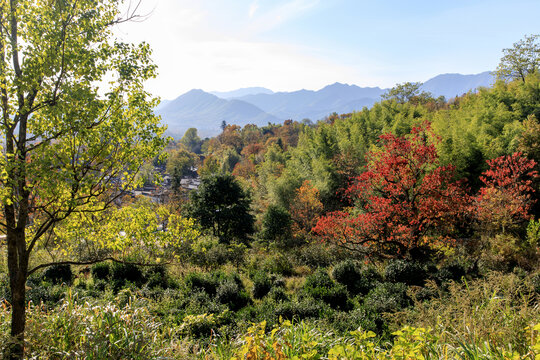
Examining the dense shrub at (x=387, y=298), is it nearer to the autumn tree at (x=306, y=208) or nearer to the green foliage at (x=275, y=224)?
the green foliage at (x=275, y=224)

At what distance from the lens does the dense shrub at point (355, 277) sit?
8305 mm

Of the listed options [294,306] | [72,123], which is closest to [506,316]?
[294,306]

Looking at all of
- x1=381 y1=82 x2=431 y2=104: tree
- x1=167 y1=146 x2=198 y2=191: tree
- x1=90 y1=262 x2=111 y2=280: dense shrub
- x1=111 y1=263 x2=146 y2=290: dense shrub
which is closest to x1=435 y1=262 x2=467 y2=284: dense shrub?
x1=167 y1=146 x2=198 y2=191: tree

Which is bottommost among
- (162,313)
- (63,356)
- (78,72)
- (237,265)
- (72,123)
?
(237,265)

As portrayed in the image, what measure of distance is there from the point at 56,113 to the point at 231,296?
6.43 metres

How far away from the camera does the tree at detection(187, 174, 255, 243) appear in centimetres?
1727

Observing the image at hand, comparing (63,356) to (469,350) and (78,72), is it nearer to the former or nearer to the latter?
(78,72)

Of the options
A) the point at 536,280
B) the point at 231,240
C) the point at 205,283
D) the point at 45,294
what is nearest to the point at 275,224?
the point at 231,240

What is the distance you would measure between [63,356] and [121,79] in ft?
11.3

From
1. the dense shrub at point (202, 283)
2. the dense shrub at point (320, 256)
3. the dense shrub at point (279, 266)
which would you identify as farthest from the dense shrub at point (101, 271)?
the dense shrub at point (320, 256)

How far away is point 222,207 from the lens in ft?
56.8

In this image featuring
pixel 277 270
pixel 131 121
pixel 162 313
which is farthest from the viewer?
pixel 277 270

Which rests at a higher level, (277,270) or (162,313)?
(162,313)

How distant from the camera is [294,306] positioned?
6.61 metres
